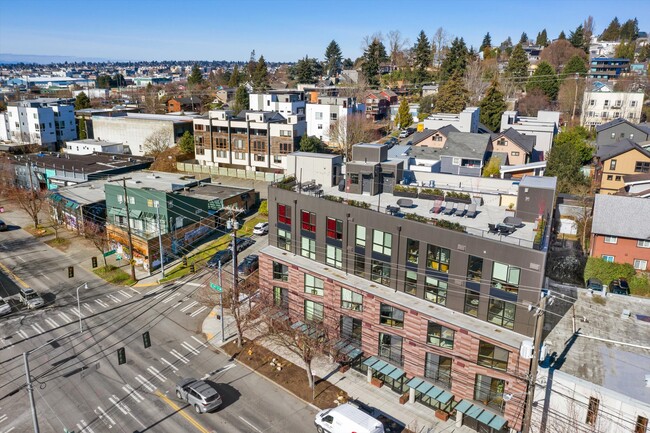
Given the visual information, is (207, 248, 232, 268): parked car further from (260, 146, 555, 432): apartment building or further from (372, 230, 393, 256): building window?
(372, 230, 393, 256): building window

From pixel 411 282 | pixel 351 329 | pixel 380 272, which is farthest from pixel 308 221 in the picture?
pixel 411 282

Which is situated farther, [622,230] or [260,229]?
[260,229]

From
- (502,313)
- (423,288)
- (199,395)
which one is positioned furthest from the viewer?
(423,288)

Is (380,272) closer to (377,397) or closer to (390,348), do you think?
(390,348)

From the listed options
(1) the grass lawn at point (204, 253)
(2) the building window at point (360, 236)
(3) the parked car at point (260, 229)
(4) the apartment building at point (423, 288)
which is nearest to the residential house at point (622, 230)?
(4) the apartment building at point (423, 288)

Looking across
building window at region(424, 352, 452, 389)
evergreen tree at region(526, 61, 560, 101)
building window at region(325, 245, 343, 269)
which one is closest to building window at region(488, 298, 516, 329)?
building window at region(424, 352, 452, 389)

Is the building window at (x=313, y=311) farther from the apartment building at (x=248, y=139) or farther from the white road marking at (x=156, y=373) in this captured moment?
the apartment building at (x=248, y=139)

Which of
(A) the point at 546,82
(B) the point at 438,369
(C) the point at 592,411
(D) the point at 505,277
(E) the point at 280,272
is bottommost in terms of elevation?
(B) the point at 438,369
